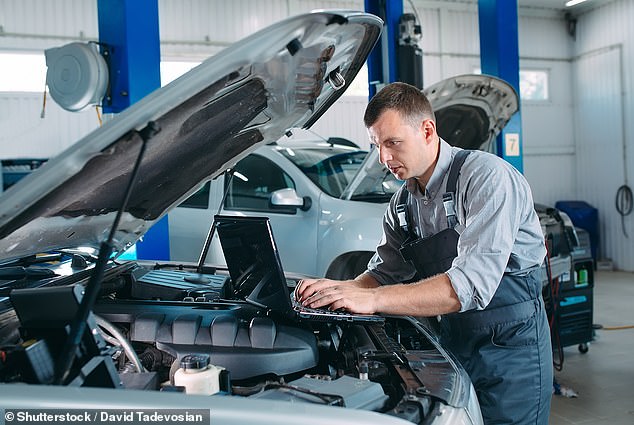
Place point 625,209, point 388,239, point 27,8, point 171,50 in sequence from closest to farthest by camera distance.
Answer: point 388,239 → point 27,8 → point 171,50 → point 625,209

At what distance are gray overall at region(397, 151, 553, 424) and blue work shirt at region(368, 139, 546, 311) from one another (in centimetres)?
5

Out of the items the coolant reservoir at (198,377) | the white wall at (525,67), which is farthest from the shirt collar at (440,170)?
the white wall at (525,67)

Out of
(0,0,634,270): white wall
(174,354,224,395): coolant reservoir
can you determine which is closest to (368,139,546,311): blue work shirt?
(174,354,224,395): coolant reservoir

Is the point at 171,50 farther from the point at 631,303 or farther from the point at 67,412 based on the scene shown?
the point at 67,412

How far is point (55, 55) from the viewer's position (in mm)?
3883

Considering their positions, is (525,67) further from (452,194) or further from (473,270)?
(473,270)

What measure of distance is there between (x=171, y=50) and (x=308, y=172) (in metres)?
5.12

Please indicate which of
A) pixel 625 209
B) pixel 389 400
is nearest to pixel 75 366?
pixel 389 400

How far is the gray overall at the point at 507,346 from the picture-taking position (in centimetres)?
202

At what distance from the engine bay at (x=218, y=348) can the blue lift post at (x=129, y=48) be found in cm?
179

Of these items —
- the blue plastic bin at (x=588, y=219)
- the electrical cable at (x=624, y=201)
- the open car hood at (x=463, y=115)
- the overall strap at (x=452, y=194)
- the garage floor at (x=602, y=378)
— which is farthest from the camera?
the blue plastic bin at (x=588, y=219)

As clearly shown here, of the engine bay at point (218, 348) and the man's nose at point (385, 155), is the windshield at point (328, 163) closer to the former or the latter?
the engine bay at point (218, 348)

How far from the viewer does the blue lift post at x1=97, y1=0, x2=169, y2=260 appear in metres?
3.94

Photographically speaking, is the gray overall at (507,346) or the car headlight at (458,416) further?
the gray overall at (507,346)
